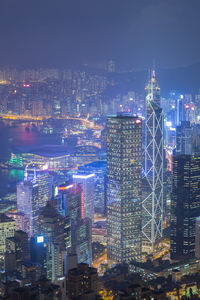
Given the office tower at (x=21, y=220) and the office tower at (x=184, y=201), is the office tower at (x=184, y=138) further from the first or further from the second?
the office tower at (x=21, y=220)

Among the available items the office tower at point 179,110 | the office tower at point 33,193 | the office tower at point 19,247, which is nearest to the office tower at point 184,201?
the office tower at point 19,247

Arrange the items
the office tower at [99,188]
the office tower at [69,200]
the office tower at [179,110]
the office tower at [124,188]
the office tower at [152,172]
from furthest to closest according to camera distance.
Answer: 1. the office tower at [179,110]
2. the office tower at [99,188]
3. the office tower at [152,172]
4. the office tower at [69,200]
5. the office tower at [124,188]

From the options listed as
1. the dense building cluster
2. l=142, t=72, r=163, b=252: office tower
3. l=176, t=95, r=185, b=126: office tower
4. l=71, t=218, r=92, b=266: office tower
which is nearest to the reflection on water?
the dense building cluster

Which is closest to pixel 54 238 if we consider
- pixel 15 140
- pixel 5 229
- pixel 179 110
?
pixel 5 229

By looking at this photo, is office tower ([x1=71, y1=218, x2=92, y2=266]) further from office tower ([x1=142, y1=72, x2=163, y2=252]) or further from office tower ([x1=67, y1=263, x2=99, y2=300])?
office tower ([x1=67, y1=263, x2=99, y2=300])

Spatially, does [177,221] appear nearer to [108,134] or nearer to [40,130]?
[108,134]

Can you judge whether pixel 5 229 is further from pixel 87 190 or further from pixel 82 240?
pixel 87 190
